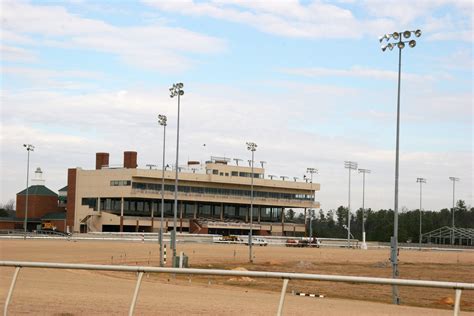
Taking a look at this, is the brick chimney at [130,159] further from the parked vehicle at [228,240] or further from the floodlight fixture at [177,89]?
the floodlight fixture at [177,89]

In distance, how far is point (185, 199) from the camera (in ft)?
444

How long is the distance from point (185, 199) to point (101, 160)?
1654 cm

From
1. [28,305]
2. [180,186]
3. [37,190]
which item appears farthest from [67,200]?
[28,305]

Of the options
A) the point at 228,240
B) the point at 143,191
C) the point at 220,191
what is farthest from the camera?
the point at 220,191

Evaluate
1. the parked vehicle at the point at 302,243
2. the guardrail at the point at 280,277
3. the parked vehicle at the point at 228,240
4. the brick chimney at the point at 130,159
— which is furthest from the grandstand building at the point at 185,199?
the guardrail at the point at 280,277

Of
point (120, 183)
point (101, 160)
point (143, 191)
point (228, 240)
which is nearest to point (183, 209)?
point (143, 191)

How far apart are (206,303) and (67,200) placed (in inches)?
4858

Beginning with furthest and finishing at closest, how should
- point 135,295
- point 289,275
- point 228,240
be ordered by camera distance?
point 228,240, point 135,295, point 289,275

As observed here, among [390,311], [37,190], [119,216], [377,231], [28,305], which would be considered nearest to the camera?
[390,311]

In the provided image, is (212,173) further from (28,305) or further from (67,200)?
(28,305)

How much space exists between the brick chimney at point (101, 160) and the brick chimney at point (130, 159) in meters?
3.73

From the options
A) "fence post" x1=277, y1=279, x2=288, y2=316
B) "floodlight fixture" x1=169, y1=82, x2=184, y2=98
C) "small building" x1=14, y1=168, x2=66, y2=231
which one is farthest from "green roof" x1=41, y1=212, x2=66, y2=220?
"fence post" x1=277, y1=279, x2=288, y2=316

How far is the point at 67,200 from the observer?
132 metres

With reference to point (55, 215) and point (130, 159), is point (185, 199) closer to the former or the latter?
point (130, 159)
